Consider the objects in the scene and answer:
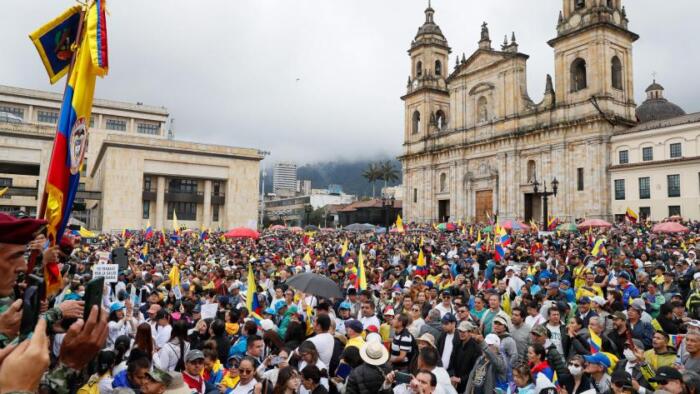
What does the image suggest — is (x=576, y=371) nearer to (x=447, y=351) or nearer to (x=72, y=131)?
(x=447, y=351)

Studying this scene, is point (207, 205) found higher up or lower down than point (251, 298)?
higher up

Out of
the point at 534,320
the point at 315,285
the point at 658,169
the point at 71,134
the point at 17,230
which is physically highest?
the point at 658,169

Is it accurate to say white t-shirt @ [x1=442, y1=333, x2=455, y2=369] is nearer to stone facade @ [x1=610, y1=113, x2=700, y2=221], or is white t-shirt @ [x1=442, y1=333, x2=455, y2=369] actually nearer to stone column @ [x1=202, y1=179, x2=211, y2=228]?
stone facade @ [x1=610, y1=113, x2=700, y2=221]

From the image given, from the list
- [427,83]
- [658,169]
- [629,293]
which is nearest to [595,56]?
[658,169]

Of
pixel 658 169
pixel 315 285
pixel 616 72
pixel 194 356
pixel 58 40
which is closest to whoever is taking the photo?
pixel 58 40

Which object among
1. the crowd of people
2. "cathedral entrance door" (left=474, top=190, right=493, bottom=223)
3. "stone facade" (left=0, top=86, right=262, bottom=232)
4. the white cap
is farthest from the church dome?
the white cap

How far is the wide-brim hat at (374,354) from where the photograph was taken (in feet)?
16.2

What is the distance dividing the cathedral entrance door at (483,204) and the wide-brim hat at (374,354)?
44.8 m

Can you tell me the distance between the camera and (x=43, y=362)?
1638 millimetres

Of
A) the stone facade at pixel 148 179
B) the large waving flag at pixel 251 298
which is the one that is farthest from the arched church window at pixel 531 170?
the large waving flag at pixel 251 298

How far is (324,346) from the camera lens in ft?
19.4

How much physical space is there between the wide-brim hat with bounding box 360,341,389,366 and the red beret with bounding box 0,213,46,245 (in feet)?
11.3

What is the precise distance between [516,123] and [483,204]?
8662 mm

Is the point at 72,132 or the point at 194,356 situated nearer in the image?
the point at 72,132
